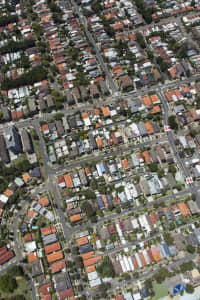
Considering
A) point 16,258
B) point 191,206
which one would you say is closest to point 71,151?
point 16,258

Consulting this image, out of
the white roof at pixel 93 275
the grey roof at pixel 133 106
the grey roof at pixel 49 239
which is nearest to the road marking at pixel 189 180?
the grey roof at pixel 133 106

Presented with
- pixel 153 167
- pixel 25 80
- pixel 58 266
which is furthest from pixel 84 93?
pixel 58 266

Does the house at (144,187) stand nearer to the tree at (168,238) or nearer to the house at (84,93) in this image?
the tree at (168,238)

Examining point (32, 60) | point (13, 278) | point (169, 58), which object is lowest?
Answer: point (13, 278)

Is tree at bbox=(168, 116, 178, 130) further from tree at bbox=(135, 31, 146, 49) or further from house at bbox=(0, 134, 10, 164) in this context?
house at bbox=(0, 134, 10, 164)

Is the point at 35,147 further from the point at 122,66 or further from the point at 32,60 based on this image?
the point at 122,66
